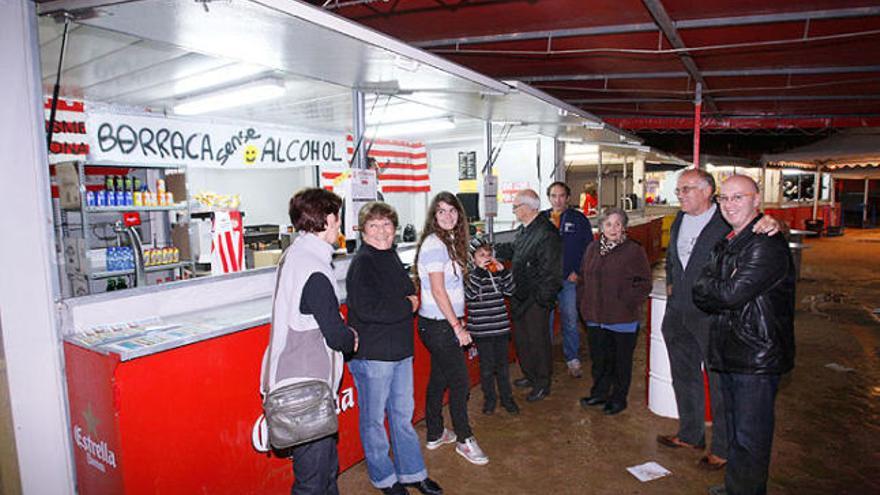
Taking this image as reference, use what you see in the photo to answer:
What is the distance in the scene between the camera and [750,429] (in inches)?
110

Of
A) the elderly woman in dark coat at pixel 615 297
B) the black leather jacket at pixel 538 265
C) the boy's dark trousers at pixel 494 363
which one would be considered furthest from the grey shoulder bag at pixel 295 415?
the elderly woman in dark coat at pixel 615 297

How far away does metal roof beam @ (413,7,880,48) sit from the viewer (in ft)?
12.7

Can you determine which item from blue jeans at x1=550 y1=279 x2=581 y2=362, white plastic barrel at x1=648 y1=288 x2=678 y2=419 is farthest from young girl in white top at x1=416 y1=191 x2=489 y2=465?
blue jeans at x1=550 y1=279 x2=581 y2=362

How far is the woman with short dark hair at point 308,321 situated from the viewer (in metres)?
2.34

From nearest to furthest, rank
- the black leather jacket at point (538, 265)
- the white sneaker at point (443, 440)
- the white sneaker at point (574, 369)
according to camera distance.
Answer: the white sneaker at point (443, 440) < the black leather jacket at point (538, 265) < the white sneaker at point (574, 369)

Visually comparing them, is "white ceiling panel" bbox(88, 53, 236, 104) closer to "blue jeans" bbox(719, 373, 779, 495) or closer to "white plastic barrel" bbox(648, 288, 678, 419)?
"white plastic barrel" bbox(648, 288, 678, 419)

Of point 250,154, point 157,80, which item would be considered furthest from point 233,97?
point 250,154

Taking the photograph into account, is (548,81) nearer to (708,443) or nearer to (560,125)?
(560,125)

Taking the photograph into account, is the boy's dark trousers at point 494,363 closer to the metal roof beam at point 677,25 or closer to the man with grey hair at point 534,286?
the man with grey hair at point 534,286

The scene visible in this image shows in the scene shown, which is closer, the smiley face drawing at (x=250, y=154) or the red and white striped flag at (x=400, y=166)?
the smiley face drawing at (x=250, y=154)

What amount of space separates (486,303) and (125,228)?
4704mm

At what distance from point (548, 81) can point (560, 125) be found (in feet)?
3.36

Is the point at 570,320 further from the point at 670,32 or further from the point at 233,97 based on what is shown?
the point at 233,97

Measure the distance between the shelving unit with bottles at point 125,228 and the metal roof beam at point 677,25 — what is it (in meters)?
3.72
